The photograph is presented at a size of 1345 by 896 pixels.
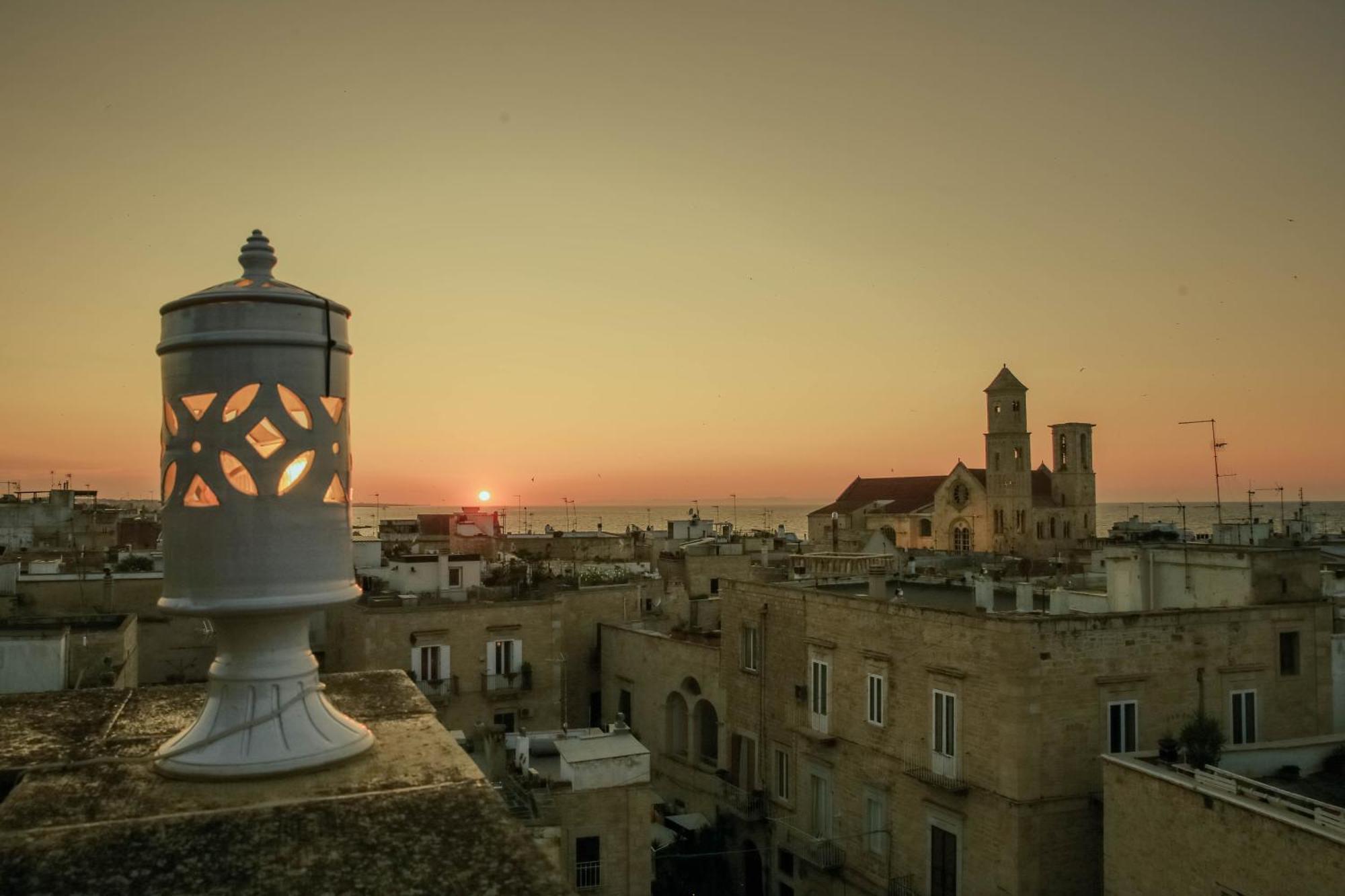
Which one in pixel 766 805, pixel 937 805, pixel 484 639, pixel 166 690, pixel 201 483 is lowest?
pixel 766 805

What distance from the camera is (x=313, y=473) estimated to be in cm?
411

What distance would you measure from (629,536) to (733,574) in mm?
14837

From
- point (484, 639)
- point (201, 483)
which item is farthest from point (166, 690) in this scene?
point (484, 639)

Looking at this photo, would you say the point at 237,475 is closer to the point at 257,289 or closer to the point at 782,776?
the point at 257,289

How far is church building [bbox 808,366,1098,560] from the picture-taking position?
79.7 meters

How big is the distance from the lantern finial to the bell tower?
261 ft

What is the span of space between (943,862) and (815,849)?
11.3ft

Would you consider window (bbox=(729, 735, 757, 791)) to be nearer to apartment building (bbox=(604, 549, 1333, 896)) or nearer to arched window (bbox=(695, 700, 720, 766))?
apartment building (bbox=(604, 549, 1333, 896))

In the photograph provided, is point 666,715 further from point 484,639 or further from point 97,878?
point 97,878

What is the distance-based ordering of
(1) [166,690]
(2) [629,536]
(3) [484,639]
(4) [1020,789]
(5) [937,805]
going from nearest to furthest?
(1) [166,690], (4) [1020,789], (5) [937,805], (3) [484,639], (2) [629,536]

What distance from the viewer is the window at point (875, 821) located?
20.3 m

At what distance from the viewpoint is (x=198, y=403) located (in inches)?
158

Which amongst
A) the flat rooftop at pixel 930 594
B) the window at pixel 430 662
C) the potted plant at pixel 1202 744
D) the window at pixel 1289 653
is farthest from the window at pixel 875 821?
the window at pixel 430 662

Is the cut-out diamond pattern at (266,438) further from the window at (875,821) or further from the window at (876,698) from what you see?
the window at (875,821)
